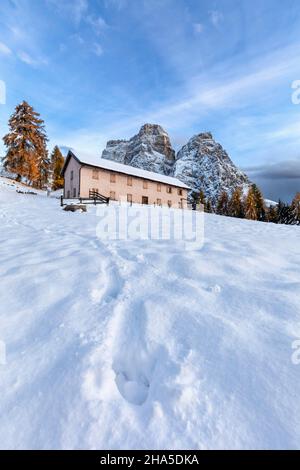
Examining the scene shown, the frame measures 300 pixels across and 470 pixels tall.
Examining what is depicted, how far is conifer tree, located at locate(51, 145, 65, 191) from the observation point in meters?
48.6

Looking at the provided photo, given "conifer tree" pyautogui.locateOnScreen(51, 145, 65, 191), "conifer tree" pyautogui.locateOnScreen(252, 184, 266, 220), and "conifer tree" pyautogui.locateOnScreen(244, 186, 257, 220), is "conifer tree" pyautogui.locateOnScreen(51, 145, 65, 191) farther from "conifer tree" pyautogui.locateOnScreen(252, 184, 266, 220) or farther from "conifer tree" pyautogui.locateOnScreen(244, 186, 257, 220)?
"conifer tree" pyautogui.locateOnScreen(252, 184, 266, 220)

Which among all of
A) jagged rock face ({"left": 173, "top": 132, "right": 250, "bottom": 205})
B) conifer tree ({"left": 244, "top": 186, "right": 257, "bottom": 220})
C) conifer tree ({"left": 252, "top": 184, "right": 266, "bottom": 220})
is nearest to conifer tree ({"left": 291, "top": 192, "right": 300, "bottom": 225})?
conifer tree ({"left": 252, "top": 184, "right": 266, "bottom": 220})

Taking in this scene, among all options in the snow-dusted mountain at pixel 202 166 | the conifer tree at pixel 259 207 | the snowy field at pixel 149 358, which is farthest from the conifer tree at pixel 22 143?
the snow-dusted mountain at pixel 202 166

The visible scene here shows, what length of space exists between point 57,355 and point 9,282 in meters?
2.18

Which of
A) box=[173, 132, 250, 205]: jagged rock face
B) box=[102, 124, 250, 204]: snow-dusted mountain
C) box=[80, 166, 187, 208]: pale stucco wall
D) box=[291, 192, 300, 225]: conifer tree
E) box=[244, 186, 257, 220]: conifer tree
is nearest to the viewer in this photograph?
box=[80, 166, 187, 208]: pale stucco wall

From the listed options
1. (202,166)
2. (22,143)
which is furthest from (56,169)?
(202,166)

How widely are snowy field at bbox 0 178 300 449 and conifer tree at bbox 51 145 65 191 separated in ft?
160

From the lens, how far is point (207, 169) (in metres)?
167

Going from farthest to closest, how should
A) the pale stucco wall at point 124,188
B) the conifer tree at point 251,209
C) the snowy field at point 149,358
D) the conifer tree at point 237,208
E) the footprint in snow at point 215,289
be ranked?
the conifer tree at point 237,208
the conifer tree at point 251,209
the pale stucco wall at point 124,188
the footprint in snow at point 215,289
the snowy field at point 149,358

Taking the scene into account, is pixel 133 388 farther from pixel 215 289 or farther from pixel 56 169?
pixel 56 169

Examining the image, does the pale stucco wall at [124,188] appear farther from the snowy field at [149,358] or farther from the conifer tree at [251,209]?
the snowy field at [149,358]

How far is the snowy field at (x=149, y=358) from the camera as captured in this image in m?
1.67

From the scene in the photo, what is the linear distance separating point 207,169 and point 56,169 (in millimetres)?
137998

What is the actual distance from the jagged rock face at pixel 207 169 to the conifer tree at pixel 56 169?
107468 mm
